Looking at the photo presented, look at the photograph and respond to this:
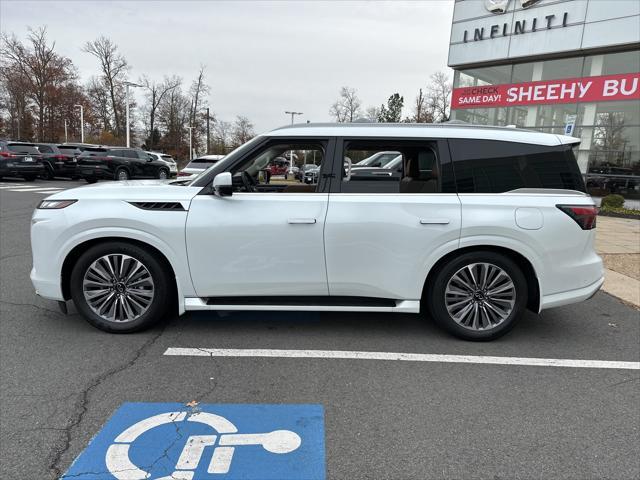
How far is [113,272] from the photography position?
3992mm

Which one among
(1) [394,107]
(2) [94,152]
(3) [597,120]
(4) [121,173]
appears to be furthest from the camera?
(1) [394,107]

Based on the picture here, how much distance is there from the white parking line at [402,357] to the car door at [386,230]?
0.51 meters

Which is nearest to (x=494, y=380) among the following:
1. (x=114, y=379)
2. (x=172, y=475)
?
(x=172, y=475)

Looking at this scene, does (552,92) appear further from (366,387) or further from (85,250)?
(85,250)

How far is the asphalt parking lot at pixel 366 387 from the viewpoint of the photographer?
251 centimetres

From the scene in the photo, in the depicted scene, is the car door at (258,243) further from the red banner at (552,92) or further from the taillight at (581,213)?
the red banner at (552,92)

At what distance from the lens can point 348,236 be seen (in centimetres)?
387

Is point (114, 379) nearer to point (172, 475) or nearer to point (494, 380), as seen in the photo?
point (172, 475)

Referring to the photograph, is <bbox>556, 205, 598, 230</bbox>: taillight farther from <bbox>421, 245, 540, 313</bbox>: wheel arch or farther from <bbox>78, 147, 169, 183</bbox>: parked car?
<bbox>78, 147, 169, 183</bbox>: parked car

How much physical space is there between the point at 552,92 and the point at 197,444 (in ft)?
64.2

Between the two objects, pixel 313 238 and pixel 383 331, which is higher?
pixel 313 238

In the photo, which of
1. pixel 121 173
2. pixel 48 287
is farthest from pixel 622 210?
pixel 121 173

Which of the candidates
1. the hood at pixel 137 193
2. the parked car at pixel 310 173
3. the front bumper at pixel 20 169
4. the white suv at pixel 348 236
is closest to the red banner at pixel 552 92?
the white suv at pixel 348 236

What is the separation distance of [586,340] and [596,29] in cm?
1626
